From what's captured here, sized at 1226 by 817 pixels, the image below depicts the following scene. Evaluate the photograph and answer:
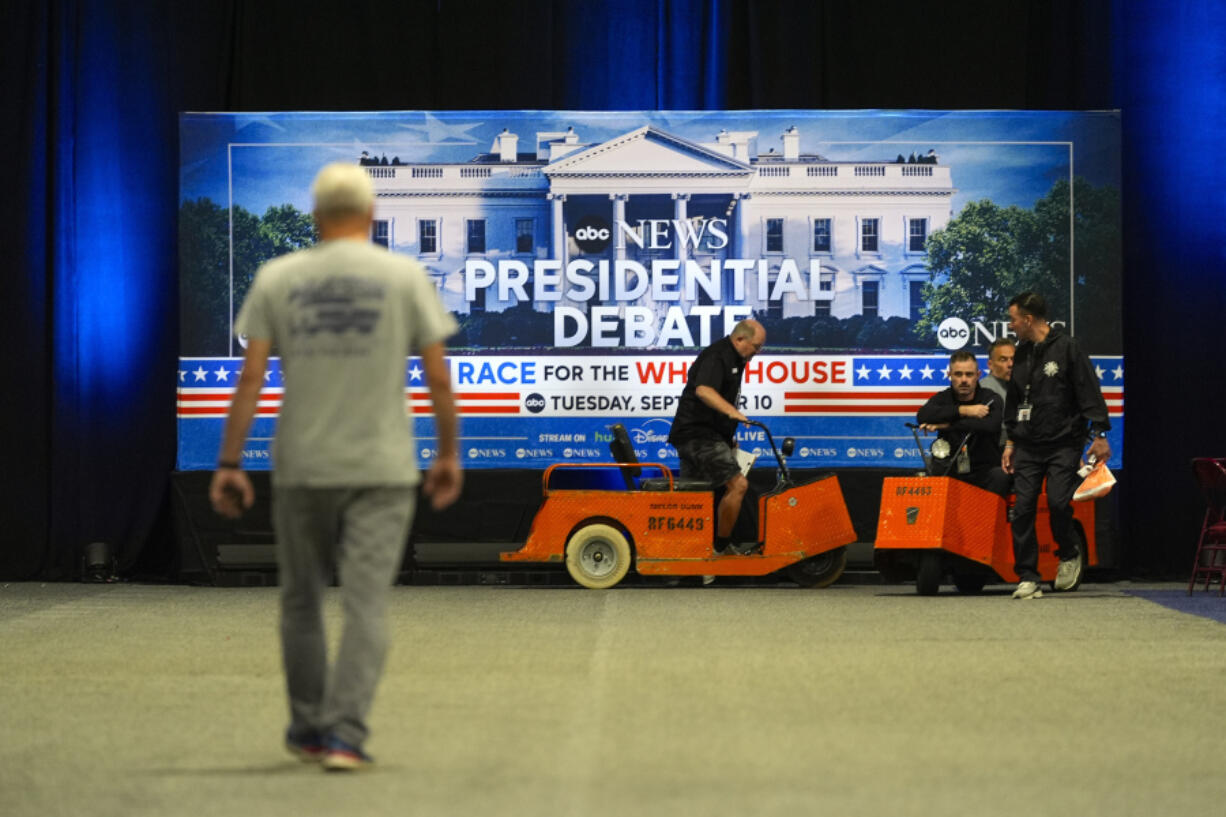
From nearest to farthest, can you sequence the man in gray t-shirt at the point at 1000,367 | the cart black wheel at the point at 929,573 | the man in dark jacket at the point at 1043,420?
the man in dark jacket at the point at 1043,420 < the cart black wheel at the point at 929,573 < the man in gray t-shirt at the point at 1000,367

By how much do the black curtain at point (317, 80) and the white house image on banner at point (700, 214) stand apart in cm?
95

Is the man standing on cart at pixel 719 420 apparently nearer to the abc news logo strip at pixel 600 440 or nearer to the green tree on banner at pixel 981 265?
the abc news logo strip at pixel 600 440

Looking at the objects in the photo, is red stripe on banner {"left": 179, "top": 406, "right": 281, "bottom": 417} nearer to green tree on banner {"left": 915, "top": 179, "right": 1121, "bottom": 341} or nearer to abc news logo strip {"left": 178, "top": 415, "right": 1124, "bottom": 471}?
abc news logo strip {"left": 178, "top": 415, "right": 1124, "bottom": 471}

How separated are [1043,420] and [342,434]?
6407 millimetres

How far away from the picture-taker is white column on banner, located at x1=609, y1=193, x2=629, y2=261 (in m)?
11.9

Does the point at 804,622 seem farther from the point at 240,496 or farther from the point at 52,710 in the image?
the point at 240,496

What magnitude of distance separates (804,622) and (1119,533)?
12.7 ft

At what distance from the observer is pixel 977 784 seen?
4410 millimetres

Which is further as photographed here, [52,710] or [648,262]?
[648,262]

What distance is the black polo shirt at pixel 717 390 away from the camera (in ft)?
36.1

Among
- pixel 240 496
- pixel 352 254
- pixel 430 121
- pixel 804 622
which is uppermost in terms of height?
pixel 430 121

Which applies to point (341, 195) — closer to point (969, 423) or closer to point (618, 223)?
point (969, 423)

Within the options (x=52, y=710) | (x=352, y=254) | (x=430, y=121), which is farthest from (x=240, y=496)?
(x=430, y=121)

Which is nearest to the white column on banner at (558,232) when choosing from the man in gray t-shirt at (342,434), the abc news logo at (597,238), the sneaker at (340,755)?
the abc news logo at (597,238)
